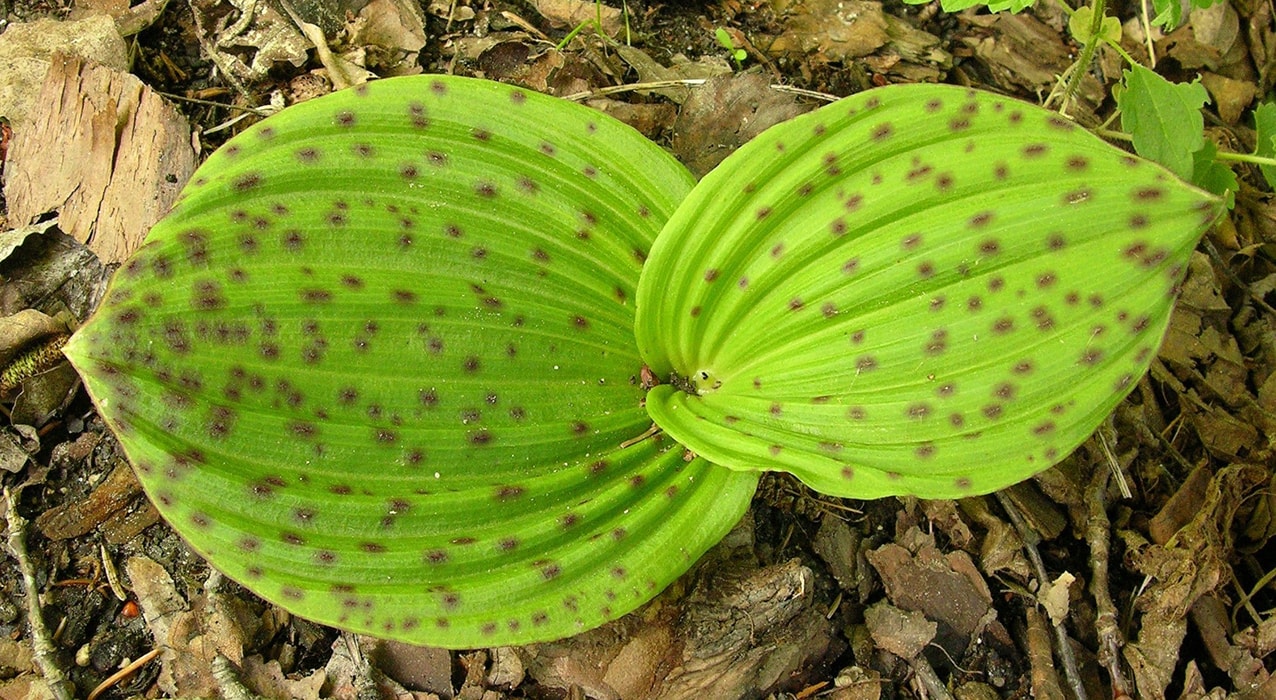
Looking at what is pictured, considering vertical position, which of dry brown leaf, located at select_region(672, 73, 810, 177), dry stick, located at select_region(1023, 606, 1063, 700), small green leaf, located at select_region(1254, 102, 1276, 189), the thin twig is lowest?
the thin twig

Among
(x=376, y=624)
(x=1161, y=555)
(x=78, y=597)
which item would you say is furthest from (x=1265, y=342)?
(x=78, y=597)

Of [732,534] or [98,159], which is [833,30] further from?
[98,159]

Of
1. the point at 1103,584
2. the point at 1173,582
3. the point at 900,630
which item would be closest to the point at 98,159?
the point at 900,630

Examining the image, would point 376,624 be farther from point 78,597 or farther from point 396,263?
point 78,597

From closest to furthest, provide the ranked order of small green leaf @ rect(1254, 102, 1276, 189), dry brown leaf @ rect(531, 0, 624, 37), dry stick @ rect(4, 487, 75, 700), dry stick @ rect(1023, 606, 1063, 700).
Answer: dry stick @ rect(4, 487, 75, 700)
dry stick @ rect(1023, 606, 1063, 700)
small green leaf @ rect(1254, 102, 1276, 189)
dry brown leaf @ rect(531, 0, 624, 37)

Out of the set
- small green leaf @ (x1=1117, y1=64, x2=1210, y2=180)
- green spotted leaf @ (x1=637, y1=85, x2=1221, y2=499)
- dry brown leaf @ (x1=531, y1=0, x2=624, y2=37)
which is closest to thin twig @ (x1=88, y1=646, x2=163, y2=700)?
green spotted leaf @ (x1=637, y1=85, x2=1221, y2=499)

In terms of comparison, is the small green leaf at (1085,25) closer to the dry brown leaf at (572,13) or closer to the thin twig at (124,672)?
the dry brown leaf at (572,13)

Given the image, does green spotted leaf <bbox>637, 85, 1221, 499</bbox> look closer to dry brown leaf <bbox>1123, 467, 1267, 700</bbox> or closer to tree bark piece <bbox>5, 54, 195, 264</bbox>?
dry brown leaf <bbox>1123, 467, 1267, 700</bbox>
